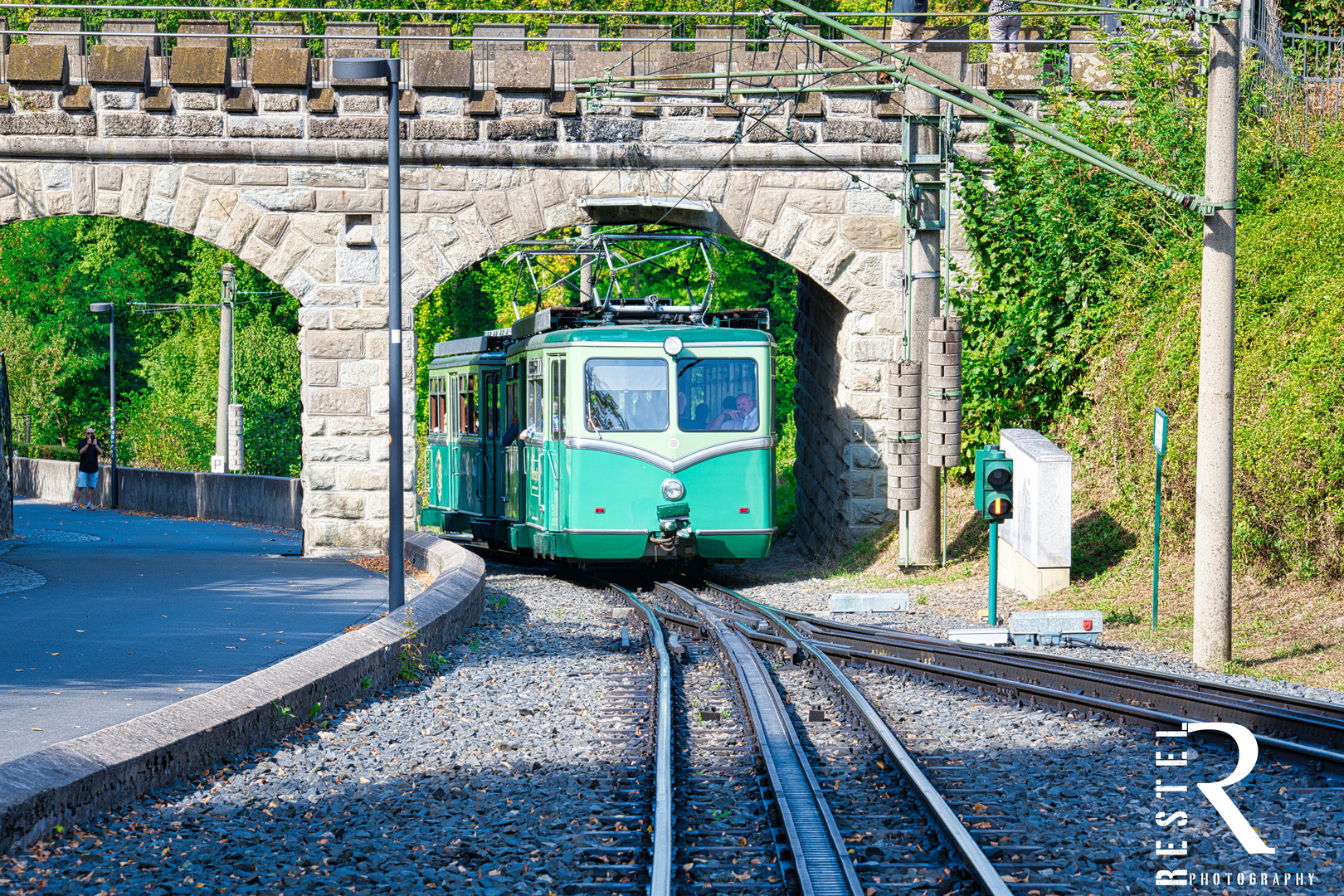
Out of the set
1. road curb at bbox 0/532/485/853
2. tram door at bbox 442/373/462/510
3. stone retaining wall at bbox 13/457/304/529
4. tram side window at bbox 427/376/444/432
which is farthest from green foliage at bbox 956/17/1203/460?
stone retaining wall at bbox 13/457/304/529

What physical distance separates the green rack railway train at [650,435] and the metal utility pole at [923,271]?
75.7 inches

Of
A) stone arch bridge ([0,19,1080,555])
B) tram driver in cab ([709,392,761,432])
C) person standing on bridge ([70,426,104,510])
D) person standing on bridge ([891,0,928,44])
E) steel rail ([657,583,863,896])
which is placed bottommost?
steel rail ([657,583,863,896])

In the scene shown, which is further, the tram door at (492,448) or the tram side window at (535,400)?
the tram door at (492,448)

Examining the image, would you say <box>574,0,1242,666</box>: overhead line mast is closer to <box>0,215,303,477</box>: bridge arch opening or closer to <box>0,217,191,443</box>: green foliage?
<box>0,215,303,477</box>: bridge arch opening

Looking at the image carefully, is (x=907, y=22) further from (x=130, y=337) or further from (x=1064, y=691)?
(x=130, y=337)

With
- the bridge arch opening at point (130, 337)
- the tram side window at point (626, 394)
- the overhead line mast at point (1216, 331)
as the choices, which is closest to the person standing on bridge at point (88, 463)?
the bridge arch opening at point (130, 337)

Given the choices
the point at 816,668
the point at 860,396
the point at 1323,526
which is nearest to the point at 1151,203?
the point at 860,396

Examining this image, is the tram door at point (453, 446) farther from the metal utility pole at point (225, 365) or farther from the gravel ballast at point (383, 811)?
the gravel ballast at point (383, 811)

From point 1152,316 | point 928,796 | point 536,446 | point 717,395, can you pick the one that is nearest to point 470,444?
point 536,446

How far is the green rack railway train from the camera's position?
1705 cm

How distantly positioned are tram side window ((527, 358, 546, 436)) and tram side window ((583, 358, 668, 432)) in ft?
3.06

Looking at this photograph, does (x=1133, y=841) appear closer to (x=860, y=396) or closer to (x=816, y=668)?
(x=816, y=668)

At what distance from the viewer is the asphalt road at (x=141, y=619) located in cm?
928

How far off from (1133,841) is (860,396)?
45.3ft
